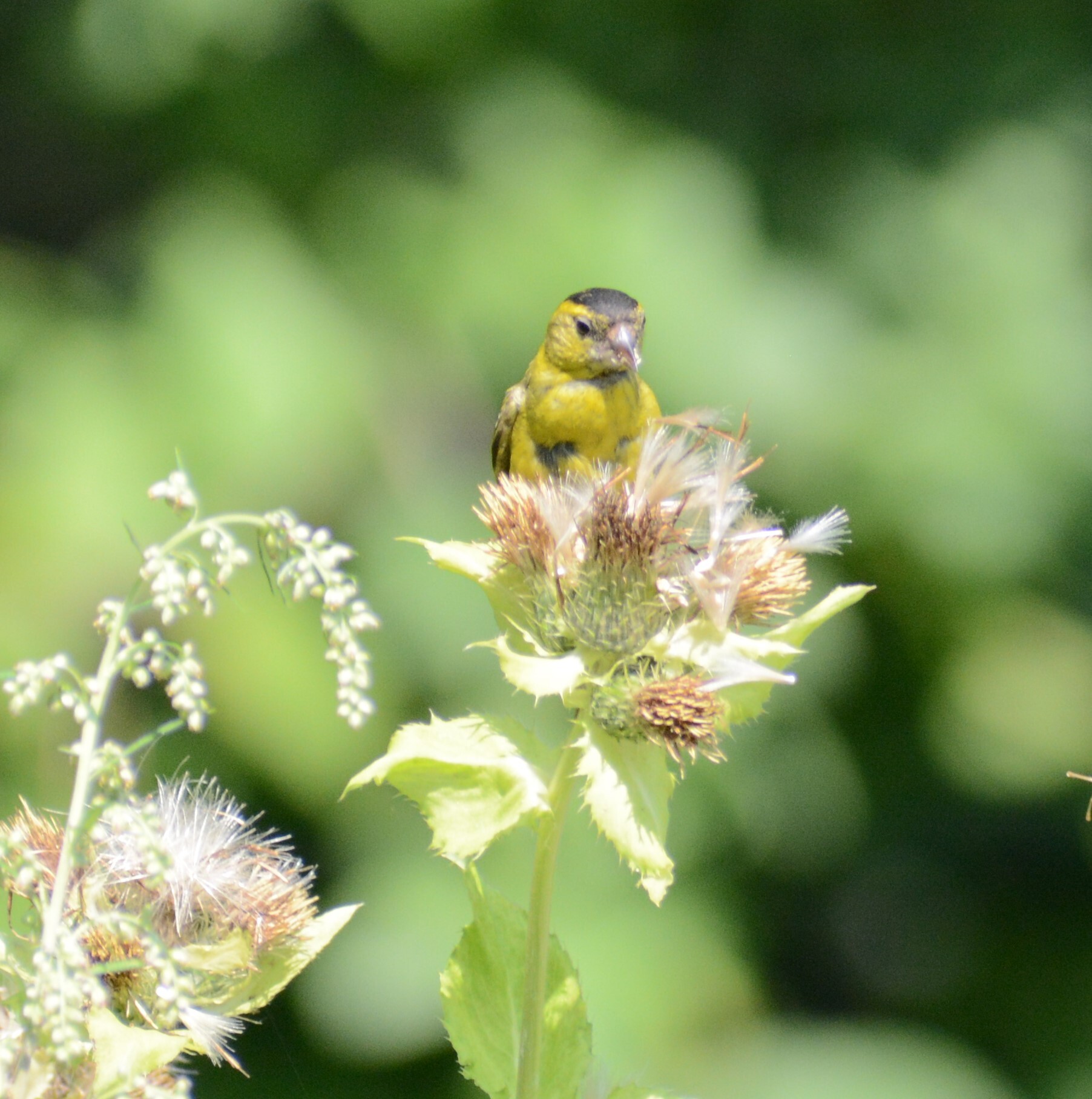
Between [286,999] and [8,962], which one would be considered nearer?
[8,962]

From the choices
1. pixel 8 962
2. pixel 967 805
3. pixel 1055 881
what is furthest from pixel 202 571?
pixel 1055 881

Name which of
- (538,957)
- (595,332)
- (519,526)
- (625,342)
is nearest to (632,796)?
(538,957)

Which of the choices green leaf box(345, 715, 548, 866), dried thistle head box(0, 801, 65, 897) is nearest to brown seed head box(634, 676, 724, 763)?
green leaf box(345, 715, 548, 866)

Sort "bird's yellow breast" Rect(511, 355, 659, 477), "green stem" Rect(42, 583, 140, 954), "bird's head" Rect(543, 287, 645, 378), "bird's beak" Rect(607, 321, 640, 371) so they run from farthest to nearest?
1. "bird's head" Rect(543, 287, 645, 378)
2. "bird's yellow breast" Rect(511, 355, 659, 477)
3. "bird's beak" Rect(607, 321, 640, 371)
4. "green stem" Rect(42, 583, 140, 954)

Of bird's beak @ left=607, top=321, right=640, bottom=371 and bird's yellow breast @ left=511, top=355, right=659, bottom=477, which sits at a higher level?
bird's beak @ left=607, top=321, right=640, bottom=371

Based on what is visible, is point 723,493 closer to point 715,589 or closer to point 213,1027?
point 715,589

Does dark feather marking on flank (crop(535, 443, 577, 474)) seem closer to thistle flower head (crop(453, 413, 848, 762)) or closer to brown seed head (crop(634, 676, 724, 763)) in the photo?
thistle flower head (crop(453, 413, 848, 762))

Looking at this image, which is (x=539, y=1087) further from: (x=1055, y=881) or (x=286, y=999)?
(x=1055, y=881)
